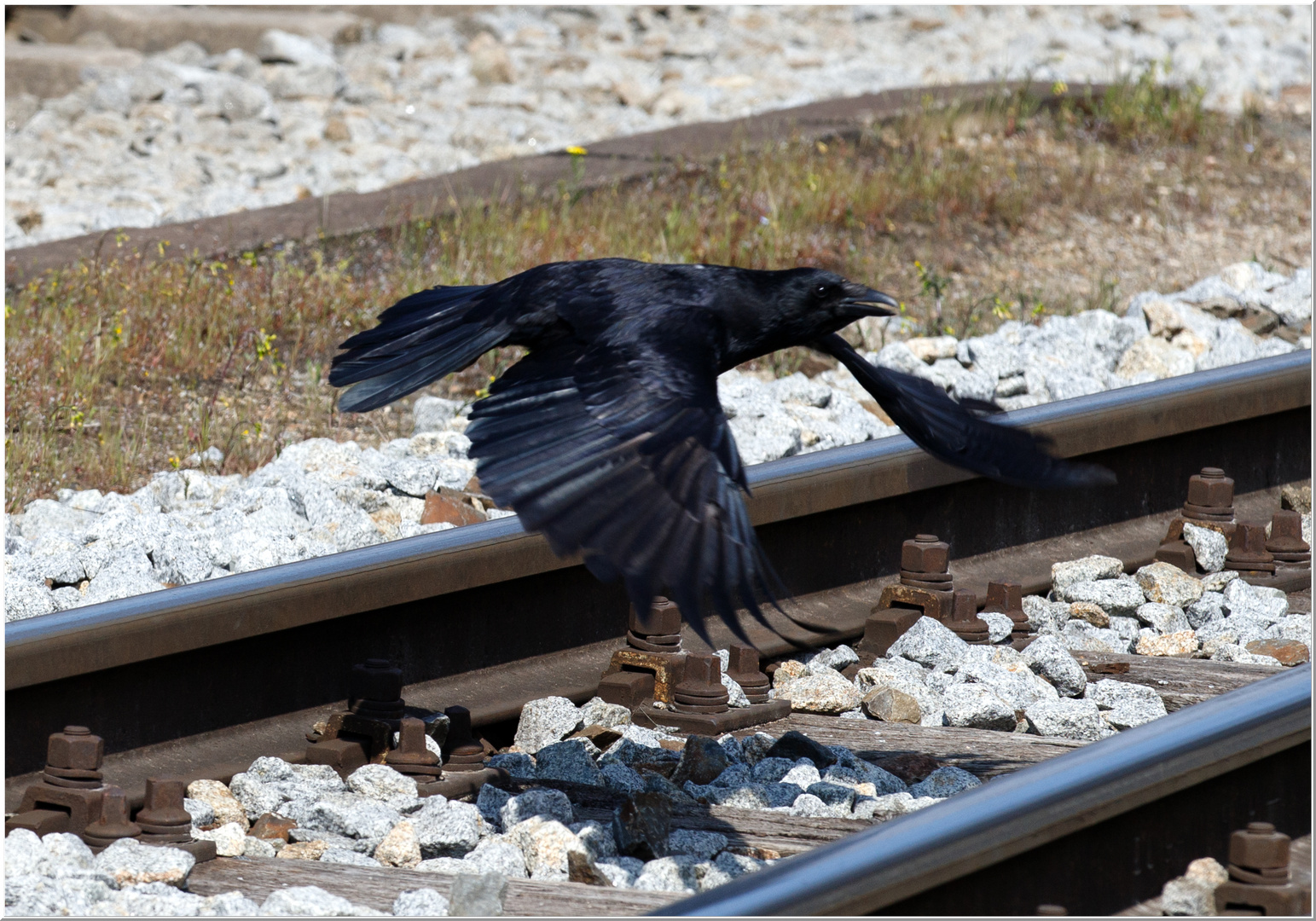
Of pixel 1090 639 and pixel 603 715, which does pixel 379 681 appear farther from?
pixel 1090 639

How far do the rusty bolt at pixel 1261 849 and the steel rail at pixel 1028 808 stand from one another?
0.15 meters

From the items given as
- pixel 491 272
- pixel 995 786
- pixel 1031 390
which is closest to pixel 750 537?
pixel 995 786

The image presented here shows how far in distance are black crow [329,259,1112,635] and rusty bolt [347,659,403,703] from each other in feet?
1.69

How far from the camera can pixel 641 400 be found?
2.93 meters

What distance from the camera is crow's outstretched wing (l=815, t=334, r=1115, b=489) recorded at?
3.36 meters

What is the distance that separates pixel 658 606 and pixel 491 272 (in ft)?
10.1

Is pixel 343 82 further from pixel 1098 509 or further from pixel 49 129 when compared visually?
pixel 1098 509

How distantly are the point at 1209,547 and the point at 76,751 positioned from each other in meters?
3.11

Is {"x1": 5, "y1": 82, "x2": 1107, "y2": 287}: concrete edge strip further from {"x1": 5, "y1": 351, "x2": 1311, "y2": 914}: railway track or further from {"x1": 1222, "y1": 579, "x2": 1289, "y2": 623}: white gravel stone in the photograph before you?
Answer: {"x1": 1222, "y1": 579, "x2": 1289, "y2": 623}: white gravel stone

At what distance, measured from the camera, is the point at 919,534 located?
4.42 m

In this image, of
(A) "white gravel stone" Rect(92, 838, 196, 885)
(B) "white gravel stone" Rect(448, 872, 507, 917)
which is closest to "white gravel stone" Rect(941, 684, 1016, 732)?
(B) "white gravel stone" Rect(448, 872, 507, 917)

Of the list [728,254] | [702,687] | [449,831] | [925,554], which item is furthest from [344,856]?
[728,254]

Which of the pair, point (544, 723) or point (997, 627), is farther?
point (997, 627)

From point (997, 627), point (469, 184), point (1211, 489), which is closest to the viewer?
point (997, 627)
